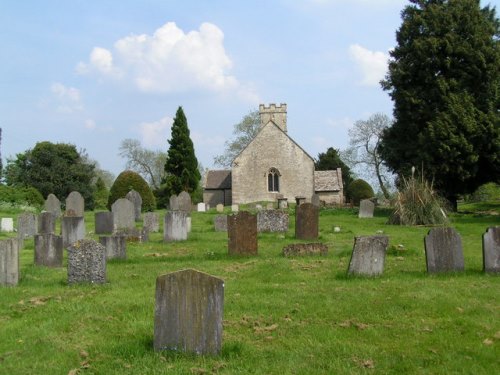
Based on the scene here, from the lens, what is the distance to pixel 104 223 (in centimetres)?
2000

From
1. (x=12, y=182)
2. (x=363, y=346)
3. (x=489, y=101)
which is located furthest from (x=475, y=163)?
(x=12, y=182)

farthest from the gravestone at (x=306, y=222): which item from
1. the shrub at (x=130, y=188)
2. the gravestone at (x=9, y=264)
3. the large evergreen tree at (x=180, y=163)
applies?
the large evergreen tree at (x=180, y=163)

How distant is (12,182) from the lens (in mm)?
47344

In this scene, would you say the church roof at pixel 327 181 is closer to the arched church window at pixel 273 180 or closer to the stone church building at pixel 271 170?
the stone church building at pixel 271 170

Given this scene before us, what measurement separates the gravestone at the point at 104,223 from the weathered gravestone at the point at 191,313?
14.5 meters

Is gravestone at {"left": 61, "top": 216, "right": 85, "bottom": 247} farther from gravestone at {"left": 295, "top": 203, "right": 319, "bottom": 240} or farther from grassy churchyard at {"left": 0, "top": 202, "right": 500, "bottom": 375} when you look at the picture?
gravestone at {"left": 295, "top": 203, "right": 319, "bottom": 240}

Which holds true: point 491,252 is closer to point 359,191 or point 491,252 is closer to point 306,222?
point 306,222

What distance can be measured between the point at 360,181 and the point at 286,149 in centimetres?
761

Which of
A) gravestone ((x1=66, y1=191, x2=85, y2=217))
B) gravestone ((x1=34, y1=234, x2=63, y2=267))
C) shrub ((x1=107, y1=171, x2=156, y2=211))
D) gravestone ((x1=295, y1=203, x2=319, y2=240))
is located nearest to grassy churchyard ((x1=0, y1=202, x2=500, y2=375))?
gravestone ((x1=34, y1=234, x2=63, y2=267))

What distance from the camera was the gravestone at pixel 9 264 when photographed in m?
9.78

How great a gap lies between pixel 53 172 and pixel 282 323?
4225 cm

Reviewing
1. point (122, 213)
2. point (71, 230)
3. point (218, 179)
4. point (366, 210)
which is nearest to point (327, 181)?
point (218, 179)

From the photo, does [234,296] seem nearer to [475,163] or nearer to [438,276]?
[438,276]

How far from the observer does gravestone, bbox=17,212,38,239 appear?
19.0 meters
